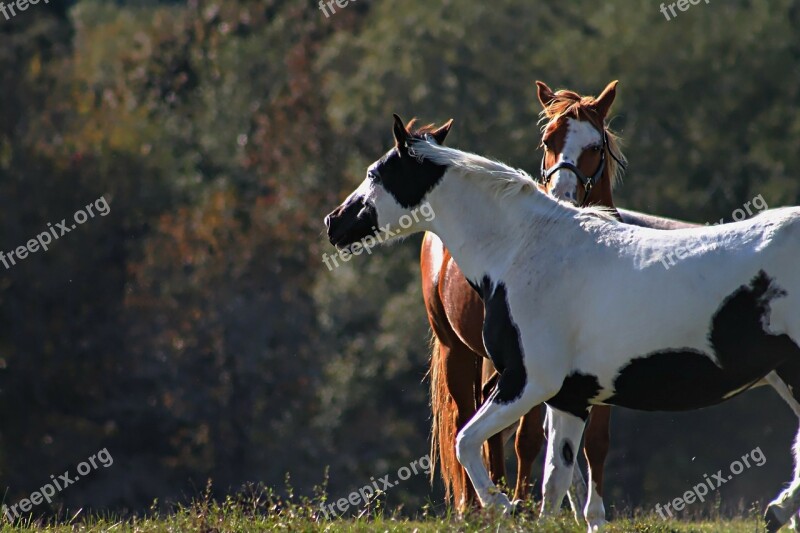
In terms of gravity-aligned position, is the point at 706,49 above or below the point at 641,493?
above

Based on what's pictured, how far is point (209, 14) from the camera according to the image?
38188mm

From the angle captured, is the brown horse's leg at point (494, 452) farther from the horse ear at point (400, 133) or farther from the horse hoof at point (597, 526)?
the horse ear at point (400, 133)

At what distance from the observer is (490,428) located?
7.15 m

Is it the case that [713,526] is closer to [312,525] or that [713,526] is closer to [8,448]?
[312,525]

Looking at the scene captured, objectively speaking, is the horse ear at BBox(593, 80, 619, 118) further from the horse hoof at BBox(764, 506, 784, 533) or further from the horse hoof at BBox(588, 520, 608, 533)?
the horse hoof at BBox(764, 506, 784, 533)

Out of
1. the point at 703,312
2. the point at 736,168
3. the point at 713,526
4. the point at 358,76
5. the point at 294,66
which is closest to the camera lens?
the point at 703,312

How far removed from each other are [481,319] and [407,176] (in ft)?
5.03

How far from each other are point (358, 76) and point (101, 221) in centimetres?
660

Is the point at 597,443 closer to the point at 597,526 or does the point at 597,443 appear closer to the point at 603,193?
the point at 597,526

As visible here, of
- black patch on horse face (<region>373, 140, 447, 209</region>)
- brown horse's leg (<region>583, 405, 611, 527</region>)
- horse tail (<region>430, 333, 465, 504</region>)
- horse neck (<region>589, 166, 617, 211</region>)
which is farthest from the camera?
horse tail (<region>430, 333, 465, 504</region>)

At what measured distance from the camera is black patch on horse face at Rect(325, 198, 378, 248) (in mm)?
7770

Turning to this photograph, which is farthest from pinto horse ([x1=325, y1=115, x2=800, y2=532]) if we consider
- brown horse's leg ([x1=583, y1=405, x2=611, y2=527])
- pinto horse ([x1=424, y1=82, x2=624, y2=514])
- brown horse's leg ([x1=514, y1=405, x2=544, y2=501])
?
brown horse's leg ([x1=514, y1=405, x2=544, y2=501])

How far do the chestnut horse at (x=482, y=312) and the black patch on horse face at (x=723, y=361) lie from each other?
4.69 feet

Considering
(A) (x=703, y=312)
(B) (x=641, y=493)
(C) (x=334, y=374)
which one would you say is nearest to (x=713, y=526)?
(A) (x=703, y=312)
